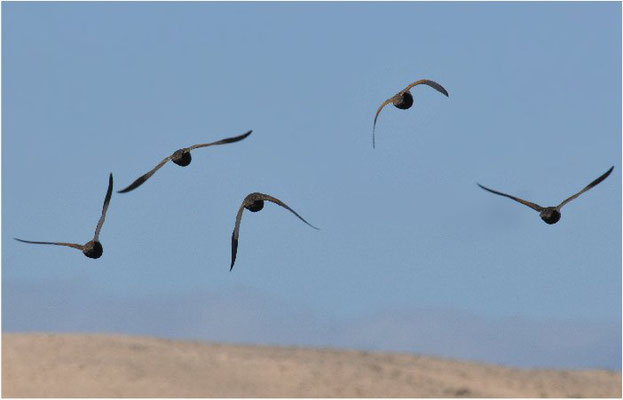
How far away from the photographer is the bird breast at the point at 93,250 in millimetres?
20328

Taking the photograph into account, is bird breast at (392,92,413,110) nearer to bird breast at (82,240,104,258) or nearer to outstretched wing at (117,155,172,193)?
outstretched wing at (117,155,172,193)

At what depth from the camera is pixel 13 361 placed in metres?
42.3

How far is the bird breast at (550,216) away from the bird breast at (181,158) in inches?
228

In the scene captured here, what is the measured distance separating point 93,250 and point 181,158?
2.04 metres

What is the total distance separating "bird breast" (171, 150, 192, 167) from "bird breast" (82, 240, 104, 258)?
1837mm

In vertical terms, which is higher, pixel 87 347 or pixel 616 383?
pixel 616 383

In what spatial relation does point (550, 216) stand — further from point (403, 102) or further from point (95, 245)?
point (95, 245)

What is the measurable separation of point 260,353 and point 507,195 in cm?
2915

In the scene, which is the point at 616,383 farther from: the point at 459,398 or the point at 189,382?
the point at 189,382

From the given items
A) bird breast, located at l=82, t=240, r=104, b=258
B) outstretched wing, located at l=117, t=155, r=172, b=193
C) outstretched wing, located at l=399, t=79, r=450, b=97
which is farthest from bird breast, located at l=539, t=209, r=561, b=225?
bird breast, located at l=82, t=240, r=104, b=258

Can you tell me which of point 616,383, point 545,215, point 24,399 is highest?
point 616,383

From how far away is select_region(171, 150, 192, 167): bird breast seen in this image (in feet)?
67.7

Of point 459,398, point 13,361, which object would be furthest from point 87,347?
point 459,398

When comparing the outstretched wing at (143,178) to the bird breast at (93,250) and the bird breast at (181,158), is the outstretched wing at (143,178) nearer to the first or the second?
the bird breast at (181,158)
